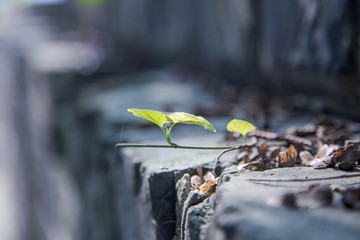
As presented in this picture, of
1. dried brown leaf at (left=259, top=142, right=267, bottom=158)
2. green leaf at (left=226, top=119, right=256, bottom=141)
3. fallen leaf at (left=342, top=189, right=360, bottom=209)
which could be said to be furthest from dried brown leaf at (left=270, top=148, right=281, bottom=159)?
fallen leaf at (left=342, top=189, right=360, bottom=209)

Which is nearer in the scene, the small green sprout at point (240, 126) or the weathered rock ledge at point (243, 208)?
the weathered rock ledge at point (243, 208)

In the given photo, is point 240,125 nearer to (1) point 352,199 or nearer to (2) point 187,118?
(2) point 187,118

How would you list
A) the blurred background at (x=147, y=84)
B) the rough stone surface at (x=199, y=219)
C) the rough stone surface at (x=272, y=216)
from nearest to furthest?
the rough stone surface at (x=272, y=216), the rough stone surface at (x=199, y=219), the blurred background at (x=147, y=84)

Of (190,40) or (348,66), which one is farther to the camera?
(190,40)

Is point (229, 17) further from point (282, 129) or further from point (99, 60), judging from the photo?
point (99, 60)

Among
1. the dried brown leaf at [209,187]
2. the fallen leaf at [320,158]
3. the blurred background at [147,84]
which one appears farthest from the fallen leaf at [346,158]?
the blurred background at [147,84]

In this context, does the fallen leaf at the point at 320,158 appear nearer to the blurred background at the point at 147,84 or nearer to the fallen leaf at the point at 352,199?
the fallen leaf at the point at 352,199

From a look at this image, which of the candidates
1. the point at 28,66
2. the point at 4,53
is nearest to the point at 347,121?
the point at 28,66

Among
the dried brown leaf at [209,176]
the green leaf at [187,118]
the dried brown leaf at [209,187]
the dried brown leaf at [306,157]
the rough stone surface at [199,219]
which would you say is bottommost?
the rough stone surface at [199,219]

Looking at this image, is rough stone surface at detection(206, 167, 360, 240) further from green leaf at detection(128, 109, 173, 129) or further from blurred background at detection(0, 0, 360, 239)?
blurred background at detection(0, 0, 360, 239)
